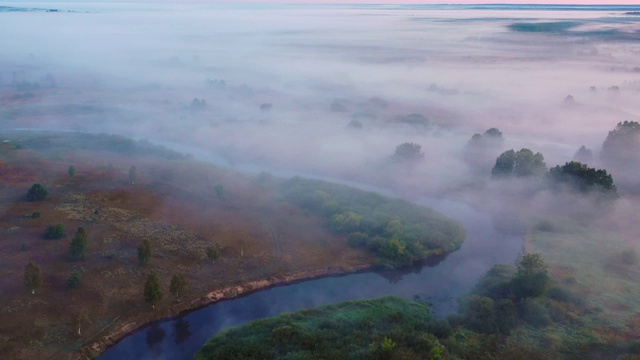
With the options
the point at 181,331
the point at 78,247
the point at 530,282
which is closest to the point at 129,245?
the point at 78,247

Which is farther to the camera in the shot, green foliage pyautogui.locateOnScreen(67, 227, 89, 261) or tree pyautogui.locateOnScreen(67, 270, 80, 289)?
green foliage pyautogui.locateOnScreen(67, 227, 89, 261)

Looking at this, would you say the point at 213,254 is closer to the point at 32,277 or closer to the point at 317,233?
the point at 317,233

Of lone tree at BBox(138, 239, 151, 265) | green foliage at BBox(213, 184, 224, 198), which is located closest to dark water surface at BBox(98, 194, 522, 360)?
lone tree at BBox(138, 239, 151, 265)

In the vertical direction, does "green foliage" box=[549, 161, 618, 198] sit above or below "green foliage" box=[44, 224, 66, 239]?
above

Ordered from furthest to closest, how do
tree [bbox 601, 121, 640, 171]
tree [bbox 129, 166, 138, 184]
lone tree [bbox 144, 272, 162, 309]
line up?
tree [bbox 601, 121, 640, 171] < tree [bbox 129, 166, 138, 184] < lone tree [bbox 144, 272, 162, 309]

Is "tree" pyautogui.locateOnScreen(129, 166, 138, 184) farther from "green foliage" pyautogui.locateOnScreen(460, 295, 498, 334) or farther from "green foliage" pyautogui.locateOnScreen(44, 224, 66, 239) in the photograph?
"green foliage" pyautogui.locateOnScreen(460, 295, 498, 334)

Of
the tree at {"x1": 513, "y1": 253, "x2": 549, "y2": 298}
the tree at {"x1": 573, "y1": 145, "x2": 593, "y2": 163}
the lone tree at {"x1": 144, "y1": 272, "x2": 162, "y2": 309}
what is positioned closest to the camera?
the lone tree at {"x1": 144, "y1": 272, "x2": 162, "y2": 309}
